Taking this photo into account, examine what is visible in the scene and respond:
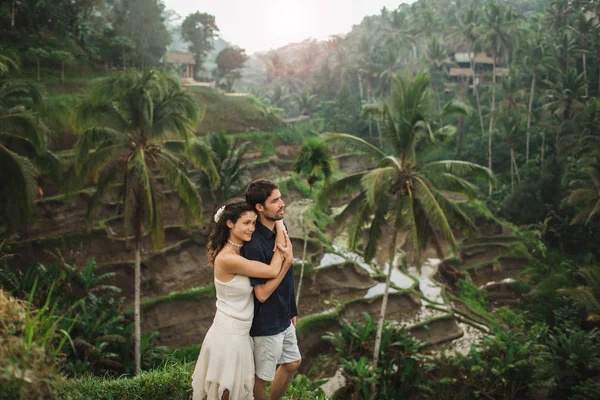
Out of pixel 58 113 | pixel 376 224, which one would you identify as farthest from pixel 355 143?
pixel 58 113

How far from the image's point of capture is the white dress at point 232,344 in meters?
3.45

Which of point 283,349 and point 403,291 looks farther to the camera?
point 403,291

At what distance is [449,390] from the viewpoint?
40.0 feet

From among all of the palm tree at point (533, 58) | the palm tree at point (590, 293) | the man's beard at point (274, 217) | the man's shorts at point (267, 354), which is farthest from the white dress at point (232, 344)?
the palm tree at point (533, 58)

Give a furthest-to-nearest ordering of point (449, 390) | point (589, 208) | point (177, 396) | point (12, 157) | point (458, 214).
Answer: point (589, 208) < point (449, 390) < point (458, 214) < point (12, 157) < point (177, 396)

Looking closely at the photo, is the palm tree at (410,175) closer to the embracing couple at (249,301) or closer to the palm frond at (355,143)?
the palm frond at (355,143)

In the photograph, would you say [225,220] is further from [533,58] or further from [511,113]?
[533,58]

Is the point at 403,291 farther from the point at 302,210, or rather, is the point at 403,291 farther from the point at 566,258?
the point at 566,258

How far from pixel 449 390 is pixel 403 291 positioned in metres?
5.50

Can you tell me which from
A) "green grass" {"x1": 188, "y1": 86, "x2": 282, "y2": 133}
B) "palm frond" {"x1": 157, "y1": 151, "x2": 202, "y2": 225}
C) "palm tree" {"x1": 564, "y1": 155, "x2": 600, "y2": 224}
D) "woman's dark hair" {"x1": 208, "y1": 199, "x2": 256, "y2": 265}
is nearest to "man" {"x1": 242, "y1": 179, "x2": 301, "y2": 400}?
"woman's dark hair" {"x1": 208, "y1": 199, "x2": 256, "y2": 265}

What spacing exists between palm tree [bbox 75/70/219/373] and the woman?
7.09 m

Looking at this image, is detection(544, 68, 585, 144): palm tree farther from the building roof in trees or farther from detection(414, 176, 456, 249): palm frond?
the building roof in trees

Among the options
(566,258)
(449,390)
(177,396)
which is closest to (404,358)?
(449,390)

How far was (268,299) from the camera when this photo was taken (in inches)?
143
